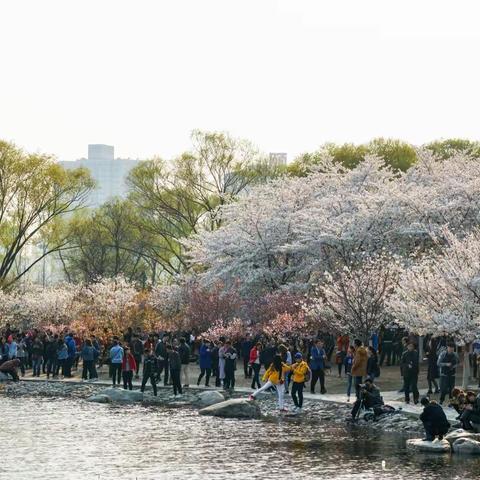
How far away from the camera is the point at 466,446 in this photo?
24312 millimetres

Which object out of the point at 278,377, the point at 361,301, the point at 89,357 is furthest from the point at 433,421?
the point at 89,357

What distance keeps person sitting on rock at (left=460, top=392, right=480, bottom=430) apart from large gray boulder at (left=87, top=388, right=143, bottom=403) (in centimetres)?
1320

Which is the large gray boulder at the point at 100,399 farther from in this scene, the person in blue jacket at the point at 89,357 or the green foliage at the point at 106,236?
the green foliage at the point at 106,236

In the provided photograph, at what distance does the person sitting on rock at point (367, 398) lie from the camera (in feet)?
97.9

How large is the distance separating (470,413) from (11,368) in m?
22.8

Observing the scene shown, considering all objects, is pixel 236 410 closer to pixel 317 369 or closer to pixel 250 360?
pixel 317 369

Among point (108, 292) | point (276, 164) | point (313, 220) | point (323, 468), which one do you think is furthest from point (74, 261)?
point (323, 468)

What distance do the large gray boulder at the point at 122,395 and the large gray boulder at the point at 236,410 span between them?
5257 mm

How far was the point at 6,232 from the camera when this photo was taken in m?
77.3

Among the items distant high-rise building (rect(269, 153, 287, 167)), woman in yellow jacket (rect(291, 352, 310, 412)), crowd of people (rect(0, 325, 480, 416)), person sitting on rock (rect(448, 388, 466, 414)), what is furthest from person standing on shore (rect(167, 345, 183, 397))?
distant high-rise building (rect(269, 153, 287, 167))

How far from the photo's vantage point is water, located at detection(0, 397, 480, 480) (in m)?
21.8

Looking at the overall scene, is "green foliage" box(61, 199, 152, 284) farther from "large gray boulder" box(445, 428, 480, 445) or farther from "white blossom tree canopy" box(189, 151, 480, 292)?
"large gray boulder" box(445, 428, 480, 445)

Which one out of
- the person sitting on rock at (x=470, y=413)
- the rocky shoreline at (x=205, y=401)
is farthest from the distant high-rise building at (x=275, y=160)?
the person sitting on rock at (x=470, y=413)

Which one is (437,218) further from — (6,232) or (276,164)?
(6,232)
